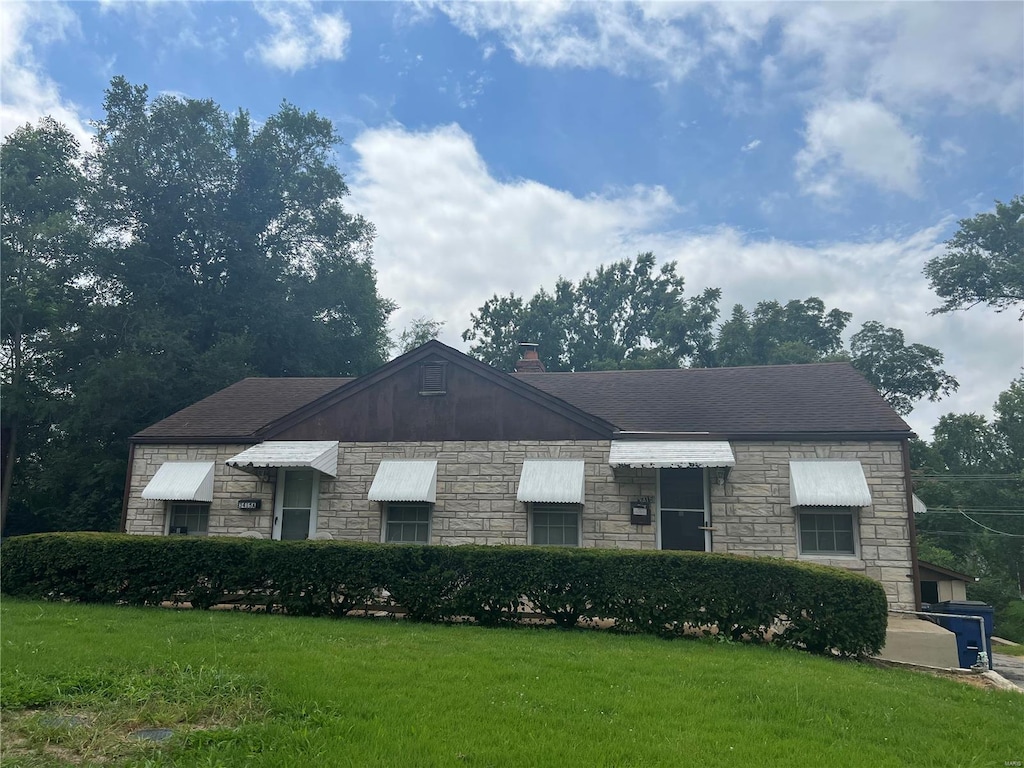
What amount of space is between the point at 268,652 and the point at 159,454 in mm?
10133

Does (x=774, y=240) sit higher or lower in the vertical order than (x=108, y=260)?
lower

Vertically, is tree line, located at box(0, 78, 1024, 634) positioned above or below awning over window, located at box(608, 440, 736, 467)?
above

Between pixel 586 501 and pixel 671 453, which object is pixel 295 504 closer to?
pixel 586 501

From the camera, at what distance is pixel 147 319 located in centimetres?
2781

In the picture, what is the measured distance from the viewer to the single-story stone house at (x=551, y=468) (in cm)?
1273

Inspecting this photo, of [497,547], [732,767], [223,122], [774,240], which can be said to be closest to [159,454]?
[497,547]

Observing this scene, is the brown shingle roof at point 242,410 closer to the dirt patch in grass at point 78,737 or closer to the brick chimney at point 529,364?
the brick chimney at point 529,364

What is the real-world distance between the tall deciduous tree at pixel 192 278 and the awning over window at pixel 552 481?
17.1m

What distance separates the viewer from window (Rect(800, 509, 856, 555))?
12672 mm

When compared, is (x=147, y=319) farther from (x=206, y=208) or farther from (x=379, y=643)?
(x=379, y=643)

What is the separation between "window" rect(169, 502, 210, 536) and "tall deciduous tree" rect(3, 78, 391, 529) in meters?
10.6

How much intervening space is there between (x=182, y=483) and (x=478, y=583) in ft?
26.2

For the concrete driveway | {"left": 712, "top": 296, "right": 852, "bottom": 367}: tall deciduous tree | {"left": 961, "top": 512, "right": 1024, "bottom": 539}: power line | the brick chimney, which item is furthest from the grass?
{"left": 712, "top": 296, "right": 852, "bottom": 367}: tall deciduous tree

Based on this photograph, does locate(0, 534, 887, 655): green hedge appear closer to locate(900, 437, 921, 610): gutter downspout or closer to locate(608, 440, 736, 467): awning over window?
locate(608, 440, 736, 467): awning over window
